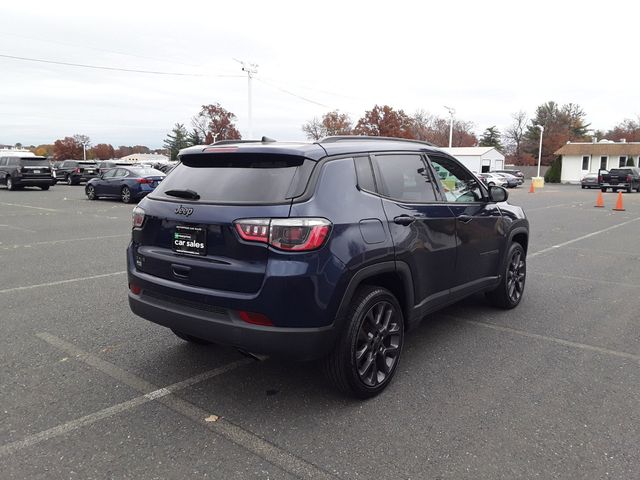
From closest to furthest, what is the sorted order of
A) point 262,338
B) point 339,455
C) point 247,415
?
point 339,455
point 262,338
point 247,415

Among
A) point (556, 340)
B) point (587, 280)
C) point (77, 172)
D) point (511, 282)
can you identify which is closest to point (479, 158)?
point (77, 172)

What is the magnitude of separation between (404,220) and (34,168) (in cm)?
2760

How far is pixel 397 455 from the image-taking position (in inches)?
114

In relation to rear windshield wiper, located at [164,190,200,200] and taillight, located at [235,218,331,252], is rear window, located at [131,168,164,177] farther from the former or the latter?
taillight, located at [235,218,331,252]

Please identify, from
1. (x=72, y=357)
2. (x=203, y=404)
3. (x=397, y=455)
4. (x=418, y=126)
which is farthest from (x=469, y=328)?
(x=418, y=126)

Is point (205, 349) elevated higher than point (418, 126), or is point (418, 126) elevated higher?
point (418, 126)

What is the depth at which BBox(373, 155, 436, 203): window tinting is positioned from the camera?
3.87 m

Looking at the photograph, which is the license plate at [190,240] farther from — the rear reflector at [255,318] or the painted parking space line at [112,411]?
the painted parking space line at [112,411]

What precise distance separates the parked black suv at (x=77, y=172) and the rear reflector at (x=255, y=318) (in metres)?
33.6

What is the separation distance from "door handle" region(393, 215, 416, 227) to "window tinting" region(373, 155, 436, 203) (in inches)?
5.9

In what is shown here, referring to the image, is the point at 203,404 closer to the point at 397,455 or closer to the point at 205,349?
the point at 205,349

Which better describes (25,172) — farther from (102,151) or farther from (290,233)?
(102,151)

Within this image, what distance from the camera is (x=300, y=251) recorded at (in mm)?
3086

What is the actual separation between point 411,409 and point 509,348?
5.20 ft
